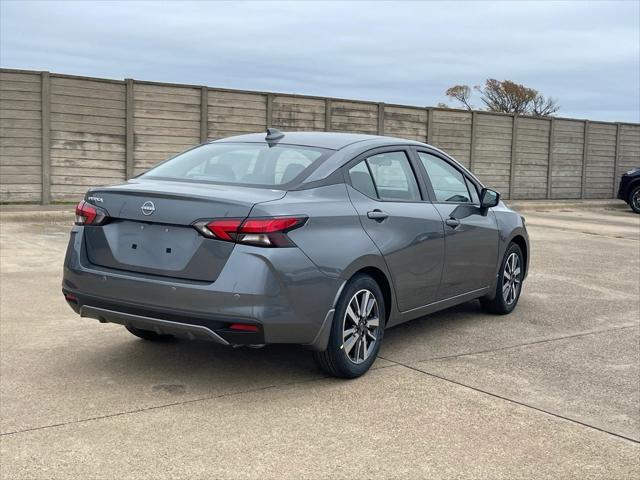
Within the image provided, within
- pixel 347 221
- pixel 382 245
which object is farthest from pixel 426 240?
pixel 347 221

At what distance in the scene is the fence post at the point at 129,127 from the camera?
15.8m

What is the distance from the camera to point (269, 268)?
4.20 m

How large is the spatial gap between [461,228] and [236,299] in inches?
95.3

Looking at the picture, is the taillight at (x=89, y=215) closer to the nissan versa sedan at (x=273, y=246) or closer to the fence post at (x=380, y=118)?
the nissan versa sedan at (x=273, y=246)

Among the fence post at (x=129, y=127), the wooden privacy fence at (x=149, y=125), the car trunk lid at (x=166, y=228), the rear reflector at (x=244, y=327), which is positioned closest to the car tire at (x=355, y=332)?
the rear reflector at (x=244, y=327)

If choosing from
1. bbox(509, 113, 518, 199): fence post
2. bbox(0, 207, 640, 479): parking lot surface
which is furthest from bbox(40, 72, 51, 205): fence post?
bbox(509, 113, 518, 199): fence post

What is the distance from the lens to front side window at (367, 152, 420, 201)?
5297mm

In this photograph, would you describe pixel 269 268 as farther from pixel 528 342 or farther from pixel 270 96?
pixel 270 96

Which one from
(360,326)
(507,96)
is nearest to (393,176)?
(360,326)

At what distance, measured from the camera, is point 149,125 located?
16234 millimetres

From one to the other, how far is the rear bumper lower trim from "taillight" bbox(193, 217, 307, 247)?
518 millimetres

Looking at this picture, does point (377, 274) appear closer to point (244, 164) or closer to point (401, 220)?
point (401, 220)

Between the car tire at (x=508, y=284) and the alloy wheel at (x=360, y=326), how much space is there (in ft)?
7.02

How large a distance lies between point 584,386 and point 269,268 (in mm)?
2200
